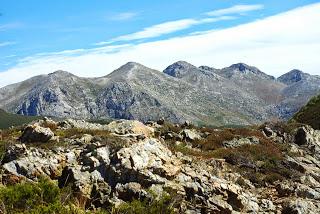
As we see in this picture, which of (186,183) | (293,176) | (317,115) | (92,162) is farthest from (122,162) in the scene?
(317,115)

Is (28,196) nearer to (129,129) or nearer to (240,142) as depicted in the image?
(129,129)

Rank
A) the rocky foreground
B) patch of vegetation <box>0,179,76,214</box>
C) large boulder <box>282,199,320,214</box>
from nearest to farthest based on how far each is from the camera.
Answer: patch of vegetation <box>0,179,76,214</box> < the rocky foreground < large boulder <box>282,199,320,214</box>

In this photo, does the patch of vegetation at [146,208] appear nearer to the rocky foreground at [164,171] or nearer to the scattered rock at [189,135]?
the rocky foreground at [164,171]

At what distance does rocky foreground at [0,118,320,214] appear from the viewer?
112 feet

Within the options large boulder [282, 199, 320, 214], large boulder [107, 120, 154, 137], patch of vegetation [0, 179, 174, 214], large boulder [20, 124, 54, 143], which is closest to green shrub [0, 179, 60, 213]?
patch of vegetation [0, 179, 174, 214]

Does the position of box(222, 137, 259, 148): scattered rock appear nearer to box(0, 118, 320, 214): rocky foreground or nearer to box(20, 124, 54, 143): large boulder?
box(0, 118, 320, 214): rocky foreground

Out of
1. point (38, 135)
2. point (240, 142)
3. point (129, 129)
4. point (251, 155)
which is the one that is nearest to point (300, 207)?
point (251, 155)

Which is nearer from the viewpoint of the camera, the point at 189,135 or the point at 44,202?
the point at 44,202

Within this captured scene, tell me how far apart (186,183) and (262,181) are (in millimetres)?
8311

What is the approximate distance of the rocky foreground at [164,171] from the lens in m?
34.1

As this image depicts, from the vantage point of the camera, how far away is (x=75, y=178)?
34.4 metres

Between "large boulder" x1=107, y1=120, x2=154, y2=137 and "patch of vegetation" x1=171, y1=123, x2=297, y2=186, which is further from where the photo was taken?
"large boulder" x1=107, y1=120, x2=154, y2=137

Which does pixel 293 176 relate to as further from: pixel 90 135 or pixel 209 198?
pixel 90 135

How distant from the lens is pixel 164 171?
119 feet
